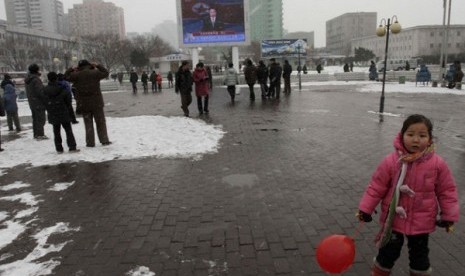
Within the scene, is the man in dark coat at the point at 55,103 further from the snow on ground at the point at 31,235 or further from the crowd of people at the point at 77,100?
the snow on ground at the point at 31,235

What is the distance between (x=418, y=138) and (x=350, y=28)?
15410 centimetres

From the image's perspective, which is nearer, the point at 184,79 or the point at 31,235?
the point at 31,235

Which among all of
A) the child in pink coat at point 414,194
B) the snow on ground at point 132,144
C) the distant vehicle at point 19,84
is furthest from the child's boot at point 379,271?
the distant vehicle at point 19,84

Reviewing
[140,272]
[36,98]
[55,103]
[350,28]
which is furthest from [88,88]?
[350,28]

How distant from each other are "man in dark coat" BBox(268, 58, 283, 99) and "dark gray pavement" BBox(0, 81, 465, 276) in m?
9.34

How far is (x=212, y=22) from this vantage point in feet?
71.5

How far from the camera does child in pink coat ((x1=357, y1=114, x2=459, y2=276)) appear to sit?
2.91 metres

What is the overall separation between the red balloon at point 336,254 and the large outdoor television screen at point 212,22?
65.8 feet

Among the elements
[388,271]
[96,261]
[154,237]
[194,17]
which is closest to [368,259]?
[388,271]

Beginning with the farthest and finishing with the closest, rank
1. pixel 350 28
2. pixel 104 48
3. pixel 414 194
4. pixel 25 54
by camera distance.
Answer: pixel 350 28 < pixel 25 54 < pixel 104 48 < pixel 414 194

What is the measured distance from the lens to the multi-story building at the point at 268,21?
126312mm

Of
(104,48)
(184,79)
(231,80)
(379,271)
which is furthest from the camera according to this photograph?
(104,48)

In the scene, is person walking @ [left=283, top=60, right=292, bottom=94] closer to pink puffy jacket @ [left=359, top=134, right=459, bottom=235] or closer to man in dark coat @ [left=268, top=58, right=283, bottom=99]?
man in dark coat @ [left=268, top=58, right=283, bottom=99]

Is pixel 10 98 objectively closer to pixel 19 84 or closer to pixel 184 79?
pixel 184 79
